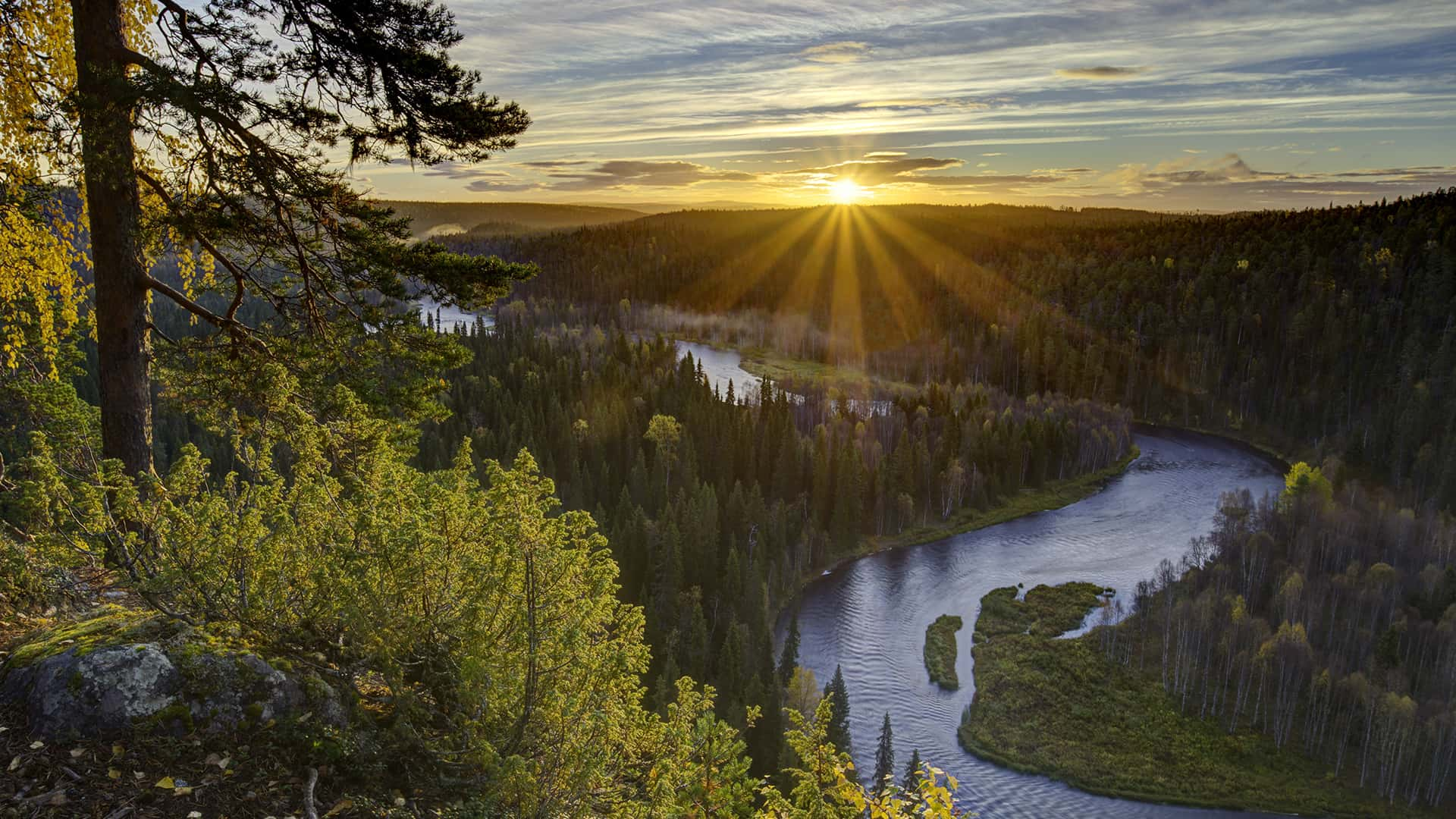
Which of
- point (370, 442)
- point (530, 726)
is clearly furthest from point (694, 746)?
point (370, 442)

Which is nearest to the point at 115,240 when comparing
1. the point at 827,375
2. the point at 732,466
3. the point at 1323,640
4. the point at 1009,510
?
the point at 1323,640

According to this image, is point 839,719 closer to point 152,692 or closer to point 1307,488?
point 152,692

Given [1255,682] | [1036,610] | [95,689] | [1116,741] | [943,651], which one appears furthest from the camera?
[1036,610]

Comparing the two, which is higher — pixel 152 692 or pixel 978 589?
pixel 152 692

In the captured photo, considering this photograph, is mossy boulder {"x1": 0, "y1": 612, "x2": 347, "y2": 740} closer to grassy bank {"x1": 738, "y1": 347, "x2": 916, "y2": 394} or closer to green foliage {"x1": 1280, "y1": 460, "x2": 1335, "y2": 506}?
green foliage {"x1": 1280, "y1": 460, "x2": 1335, "y2": 506}

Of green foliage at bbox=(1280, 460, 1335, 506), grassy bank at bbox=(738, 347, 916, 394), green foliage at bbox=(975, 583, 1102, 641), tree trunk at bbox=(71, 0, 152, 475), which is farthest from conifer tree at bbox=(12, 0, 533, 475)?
grassy bank at bbox=(738, 347, 916, 394)

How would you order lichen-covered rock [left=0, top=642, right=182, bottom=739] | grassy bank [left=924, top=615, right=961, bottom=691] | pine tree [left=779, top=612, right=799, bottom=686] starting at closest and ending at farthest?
lichen-covered rock [left=0, top=642, right=182, bottom=739] → pine tree [left=779, top=612, right=799, bottom=686] → grassy bank [left=924, top=615, right=961, bottom=691]

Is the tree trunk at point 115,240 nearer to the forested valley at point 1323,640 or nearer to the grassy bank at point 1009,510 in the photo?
the forested valley at point 1323,640

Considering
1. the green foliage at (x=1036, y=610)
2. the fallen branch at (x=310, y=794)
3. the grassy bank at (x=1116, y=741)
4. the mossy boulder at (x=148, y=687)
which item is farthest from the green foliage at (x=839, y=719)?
the fallen branch at (x=310, y=794)
